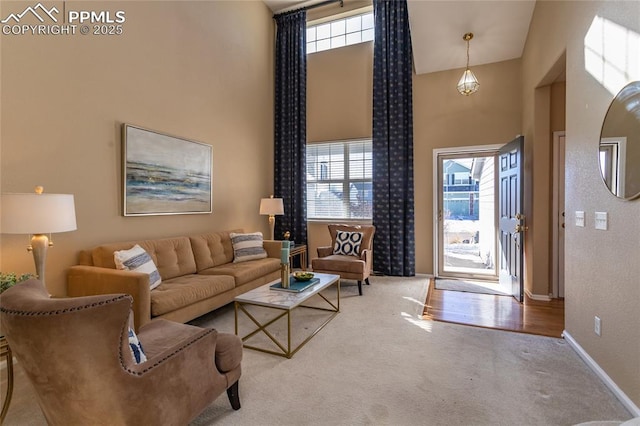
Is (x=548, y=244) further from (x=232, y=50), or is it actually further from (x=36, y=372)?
(x=232, y=50)

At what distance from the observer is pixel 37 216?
Answer: 2.07 m

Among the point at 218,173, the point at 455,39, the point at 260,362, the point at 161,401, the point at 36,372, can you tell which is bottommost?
the point at 260,362

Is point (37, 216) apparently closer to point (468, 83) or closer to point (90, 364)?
point (90, 364)

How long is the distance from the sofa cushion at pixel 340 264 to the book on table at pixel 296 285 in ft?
3.65

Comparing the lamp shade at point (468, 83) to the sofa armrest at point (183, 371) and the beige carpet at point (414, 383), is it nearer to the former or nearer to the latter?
the beige carpet at point (414, 383)

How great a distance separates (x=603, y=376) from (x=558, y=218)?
8.00ft

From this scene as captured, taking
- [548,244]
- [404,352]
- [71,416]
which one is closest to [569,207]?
[548,244]

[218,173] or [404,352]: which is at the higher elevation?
[218,173]

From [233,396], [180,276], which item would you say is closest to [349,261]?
[180,276]

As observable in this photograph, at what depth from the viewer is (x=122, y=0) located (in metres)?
3.19

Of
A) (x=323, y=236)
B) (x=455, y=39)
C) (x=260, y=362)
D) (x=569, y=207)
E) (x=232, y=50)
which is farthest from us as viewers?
(x=323, y=236)

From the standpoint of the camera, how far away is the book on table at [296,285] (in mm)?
2826

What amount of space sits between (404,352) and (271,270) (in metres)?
2.08

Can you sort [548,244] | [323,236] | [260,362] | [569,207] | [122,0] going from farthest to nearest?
[323,236]
[548,244]
[122,0]
[569,207]
[260,362]
